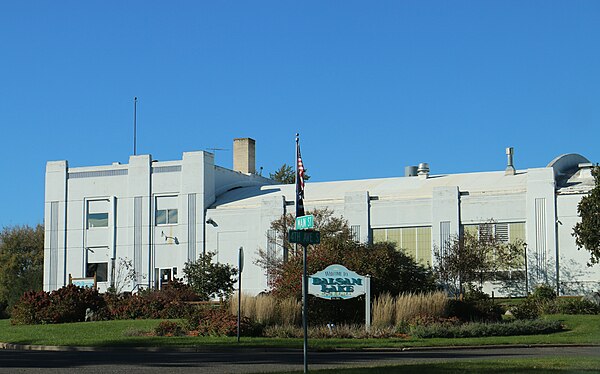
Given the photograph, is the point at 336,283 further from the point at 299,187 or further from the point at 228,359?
the point at 228,359

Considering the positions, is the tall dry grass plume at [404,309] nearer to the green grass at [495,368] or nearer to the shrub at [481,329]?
the shrub at [481,329]

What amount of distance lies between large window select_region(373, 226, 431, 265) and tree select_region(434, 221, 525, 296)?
2.20 meters

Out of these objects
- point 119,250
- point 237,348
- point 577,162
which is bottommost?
point 237,348

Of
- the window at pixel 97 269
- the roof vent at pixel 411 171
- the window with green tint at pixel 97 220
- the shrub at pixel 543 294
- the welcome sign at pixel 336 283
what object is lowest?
the shrub at pixel 543 294

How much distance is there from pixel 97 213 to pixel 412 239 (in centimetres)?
2411

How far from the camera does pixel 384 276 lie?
3922 cm

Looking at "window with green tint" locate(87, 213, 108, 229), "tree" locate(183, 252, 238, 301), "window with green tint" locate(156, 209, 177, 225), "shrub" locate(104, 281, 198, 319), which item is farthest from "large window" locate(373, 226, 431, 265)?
"window with green tint" locate(87, 213, 108, 229)

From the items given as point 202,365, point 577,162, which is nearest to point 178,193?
point 577,162

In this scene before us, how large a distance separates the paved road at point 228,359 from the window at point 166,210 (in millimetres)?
38515

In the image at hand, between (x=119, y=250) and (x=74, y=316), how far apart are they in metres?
24.7

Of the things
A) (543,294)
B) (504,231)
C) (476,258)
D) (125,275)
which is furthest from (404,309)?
(125,275)

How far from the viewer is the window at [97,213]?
68.3 m

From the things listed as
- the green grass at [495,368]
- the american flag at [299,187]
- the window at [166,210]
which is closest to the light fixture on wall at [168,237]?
the window at [166,210]

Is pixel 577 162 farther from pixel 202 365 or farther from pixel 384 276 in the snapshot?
pixel 202 365
